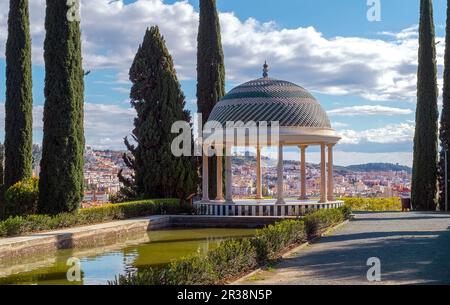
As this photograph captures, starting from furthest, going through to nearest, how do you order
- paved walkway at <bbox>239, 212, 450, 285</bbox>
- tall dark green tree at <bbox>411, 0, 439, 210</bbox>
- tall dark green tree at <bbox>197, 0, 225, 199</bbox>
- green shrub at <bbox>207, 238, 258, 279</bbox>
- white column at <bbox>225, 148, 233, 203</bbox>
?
tall dark green tree at <bbox>197, 0, 225, 199</bbox>, tall dark green tree at <bbox>411, 0, 439, 210</bbox>, white column at <bbox>225, 148, 233, 203</bbox>, paved walkway at <bbox>239, 212, 450, 285</bbox>, green shrub at <bbox>207, 238, 258, 279</bbox>

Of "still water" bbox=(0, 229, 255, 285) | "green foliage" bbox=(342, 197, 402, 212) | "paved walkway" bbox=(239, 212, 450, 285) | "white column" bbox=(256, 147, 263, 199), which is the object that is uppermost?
"white column" bbox=(256, 147, 263, 199)

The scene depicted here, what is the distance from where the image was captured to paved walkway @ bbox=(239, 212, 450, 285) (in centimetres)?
938

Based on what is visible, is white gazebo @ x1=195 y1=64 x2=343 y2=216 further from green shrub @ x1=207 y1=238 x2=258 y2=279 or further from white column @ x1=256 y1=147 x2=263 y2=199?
green shrub @ x1=207 y1=238 x2=258 y2=279

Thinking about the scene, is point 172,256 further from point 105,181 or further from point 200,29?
point 105,181

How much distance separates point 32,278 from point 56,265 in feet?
5.26

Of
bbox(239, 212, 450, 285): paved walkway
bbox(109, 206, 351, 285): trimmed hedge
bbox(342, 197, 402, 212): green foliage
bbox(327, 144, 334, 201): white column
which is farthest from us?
bbox(342, 197, 402, 212): green foliage

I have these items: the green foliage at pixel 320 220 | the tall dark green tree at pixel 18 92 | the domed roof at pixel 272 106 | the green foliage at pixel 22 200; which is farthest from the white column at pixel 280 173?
the tall dark green tree at pixel 18 92

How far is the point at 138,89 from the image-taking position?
2789cm

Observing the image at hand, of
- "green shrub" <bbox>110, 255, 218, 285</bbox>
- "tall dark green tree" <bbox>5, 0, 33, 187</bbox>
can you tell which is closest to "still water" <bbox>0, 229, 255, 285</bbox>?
"green shrub" <bbox>110, 255, 218, 285</bbox>

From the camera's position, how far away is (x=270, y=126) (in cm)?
2239

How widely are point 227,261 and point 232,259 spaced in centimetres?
15

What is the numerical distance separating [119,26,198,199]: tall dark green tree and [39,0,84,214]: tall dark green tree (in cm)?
742

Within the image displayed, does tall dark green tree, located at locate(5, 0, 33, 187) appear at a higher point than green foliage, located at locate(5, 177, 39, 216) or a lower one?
higher
